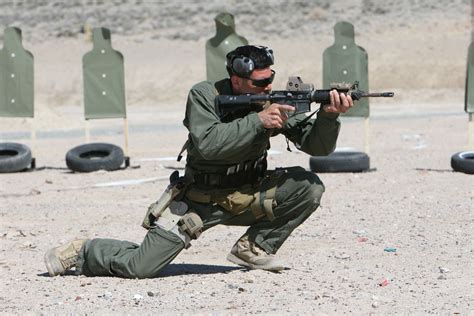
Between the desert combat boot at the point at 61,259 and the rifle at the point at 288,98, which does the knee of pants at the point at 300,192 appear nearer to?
the rifle at the point at 288,98

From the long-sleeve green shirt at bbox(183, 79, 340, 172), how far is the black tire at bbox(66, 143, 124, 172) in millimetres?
6944

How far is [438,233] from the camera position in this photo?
7.98 meters

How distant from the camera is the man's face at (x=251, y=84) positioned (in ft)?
20.6

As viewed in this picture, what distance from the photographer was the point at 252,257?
6605mm

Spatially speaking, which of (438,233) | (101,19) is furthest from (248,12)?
(438,233)

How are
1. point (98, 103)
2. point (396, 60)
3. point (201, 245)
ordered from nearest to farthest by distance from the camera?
point (201, 245), point (98, 103), point (396, 60)

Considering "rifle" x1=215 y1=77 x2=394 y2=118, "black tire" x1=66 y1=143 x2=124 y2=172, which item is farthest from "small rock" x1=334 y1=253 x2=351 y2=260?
"black tire" x1=66 y1=143 x2=124 y2=172

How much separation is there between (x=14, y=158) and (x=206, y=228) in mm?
7484

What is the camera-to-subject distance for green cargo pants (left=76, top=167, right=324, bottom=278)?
21.0 feet

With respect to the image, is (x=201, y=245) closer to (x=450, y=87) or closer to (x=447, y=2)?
(x=450, y=87)

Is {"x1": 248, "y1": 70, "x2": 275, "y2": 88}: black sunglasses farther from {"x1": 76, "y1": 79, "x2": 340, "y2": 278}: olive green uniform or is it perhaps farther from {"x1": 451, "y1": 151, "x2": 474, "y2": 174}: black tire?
{"x1": 451, "y1": 151, "x2": 474, "y2": 174}: black tire

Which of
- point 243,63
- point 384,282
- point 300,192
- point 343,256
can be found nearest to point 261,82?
point 243,63

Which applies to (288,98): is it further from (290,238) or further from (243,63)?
(290,238)

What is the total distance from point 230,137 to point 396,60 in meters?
33.5
